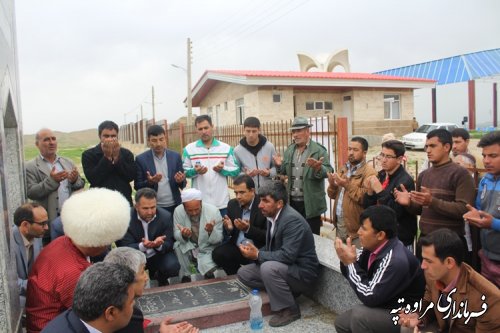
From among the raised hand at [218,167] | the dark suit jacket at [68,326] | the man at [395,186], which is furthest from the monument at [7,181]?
the man at [395,186]

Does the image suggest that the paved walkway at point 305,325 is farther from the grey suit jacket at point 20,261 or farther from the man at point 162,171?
the man at point 162,171

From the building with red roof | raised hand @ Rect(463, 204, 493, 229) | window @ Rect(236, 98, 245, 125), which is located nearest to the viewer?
raised hand @ Rect(463, 204, 493, 229)

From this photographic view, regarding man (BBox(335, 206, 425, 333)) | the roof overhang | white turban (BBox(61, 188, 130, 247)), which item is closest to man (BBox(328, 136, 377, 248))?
man (BBox(335, 206, 425, 333))

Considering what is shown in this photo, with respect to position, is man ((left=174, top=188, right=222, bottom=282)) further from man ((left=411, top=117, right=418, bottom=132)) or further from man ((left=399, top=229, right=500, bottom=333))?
man ((left=411, top=117, right=418, bottom=132))

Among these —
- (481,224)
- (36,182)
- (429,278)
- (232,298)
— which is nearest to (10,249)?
(36,182)

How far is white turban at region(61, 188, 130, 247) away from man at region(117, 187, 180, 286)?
5.15 ft

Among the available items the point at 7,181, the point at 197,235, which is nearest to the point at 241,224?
the point at 197,235

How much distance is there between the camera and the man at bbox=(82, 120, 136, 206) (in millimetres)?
4633

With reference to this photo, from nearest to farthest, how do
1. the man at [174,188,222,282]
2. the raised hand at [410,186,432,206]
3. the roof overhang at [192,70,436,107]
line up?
the raised hand at [410,186,432,206], the man at [174,188,222,282], the roof overhang at [192,70,436,107]

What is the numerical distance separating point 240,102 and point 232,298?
16.6m

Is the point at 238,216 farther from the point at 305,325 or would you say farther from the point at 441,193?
the point at 441,193

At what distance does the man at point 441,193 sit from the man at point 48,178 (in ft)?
11.6

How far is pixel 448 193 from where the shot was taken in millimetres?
3613

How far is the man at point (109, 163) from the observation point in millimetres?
4633
